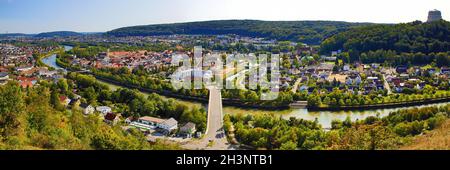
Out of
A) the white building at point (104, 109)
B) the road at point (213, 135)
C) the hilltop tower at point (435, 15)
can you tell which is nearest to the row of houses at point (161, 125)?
the road at point (213, 135)

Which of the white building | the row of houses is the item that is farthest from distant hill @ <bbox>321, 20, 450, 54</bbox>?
the white building

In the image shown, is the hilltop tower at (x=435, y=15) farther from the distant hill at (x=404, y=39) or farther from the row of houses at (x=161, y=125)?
the row of houses at (x=161, y=125)

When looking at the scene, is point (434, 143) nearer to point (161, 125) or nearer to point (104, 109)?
point (161, 125)

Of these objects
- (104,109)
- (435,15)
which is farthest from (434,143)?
(435,15)

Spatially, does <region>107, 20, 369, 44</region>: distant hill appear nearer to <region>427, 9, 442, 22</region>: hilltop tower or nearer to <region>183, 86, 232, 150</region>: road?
<region>427, 9, 442, 22</region>: hilltop tower
